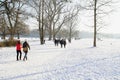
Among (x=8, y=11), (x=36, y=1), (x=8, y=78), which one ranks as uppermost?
(x=36, y=1)

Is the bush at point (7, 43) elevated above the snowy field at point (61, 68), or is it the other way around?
the bush at point (7, 43)

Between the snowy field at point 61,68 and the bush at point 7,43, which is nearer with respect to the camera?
the snowy field at point 61,68

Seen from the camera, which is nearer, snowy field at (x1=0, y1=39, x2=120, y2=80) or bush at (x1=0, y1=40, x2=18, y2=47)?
snowy field at (x1=0, y1=39, x2=120, y2=80)

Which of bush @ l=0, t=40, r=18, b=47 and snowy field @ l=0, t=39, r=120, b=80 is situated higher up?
bush @ l=0, t=40, r=18, b=47

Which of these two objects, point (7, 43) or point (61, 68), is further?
point (7, 43)

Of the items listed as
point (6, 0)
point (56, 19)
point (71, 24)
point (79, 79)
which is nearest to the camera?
point (79, 79)

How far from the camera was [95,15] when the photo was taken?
114 feet

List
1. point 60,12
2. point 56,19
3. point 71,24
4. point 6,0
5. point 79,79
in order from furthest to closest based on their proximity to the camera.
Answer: point 71,24 → point 56,19 → point 60,12 → point 6,0 → point 79,79

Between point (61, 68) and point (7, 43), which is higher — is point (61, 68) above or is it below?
below

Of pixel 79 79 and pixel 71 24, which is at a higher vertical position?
pixel 71 24

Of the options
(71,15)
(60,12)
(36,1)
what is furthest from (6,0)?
(71,15)

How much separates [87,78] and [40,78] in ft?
7.34

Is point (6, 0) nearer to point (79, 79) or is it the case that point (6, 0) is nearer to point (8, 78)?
point (8, 78)

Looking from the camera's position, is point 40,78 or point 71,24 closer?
point 40,78
